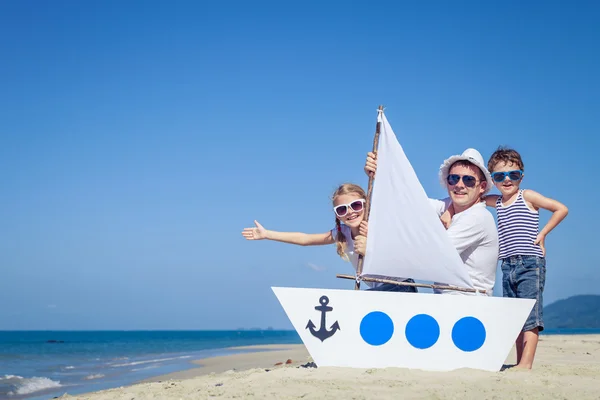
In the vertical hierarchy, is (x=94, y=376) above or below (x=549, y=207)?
below

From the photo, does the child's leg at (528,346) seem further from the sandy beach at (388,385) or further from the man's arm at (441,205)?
the man's arm at (441,205)

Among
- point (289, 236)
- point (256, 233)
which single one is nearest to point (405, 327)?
Result: point (289, 236)

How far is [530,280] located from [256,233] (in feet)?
8.94

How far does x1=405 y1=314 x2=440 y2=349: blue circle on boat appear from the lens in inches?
203

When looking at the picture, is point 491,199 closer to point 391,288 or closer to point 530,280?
point 530,280

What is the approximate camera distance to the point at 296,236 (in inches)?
242

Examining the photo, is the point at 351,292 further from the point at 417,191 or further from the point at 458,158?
the point at 458,158

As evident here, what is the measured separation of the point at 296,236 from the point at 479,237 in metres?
1.86

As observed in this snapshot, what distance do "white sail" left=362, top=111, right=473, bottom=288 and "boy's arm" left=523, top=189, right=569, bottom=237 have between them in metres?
0.89

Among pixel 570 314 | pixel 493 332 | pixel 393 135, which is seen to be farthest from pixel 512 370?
pixel 570 314

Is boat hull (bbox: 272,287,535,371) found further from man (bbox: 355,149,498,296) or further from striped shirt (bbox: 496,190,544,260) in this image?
striped shirt (bbox: 496,190,544,260)

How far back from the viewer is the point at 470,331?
5.14 metres

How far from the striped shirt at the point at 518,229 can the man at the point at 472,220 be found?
10 cm

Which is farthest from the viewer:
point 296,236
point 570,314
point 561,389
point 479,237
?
point 570,314
